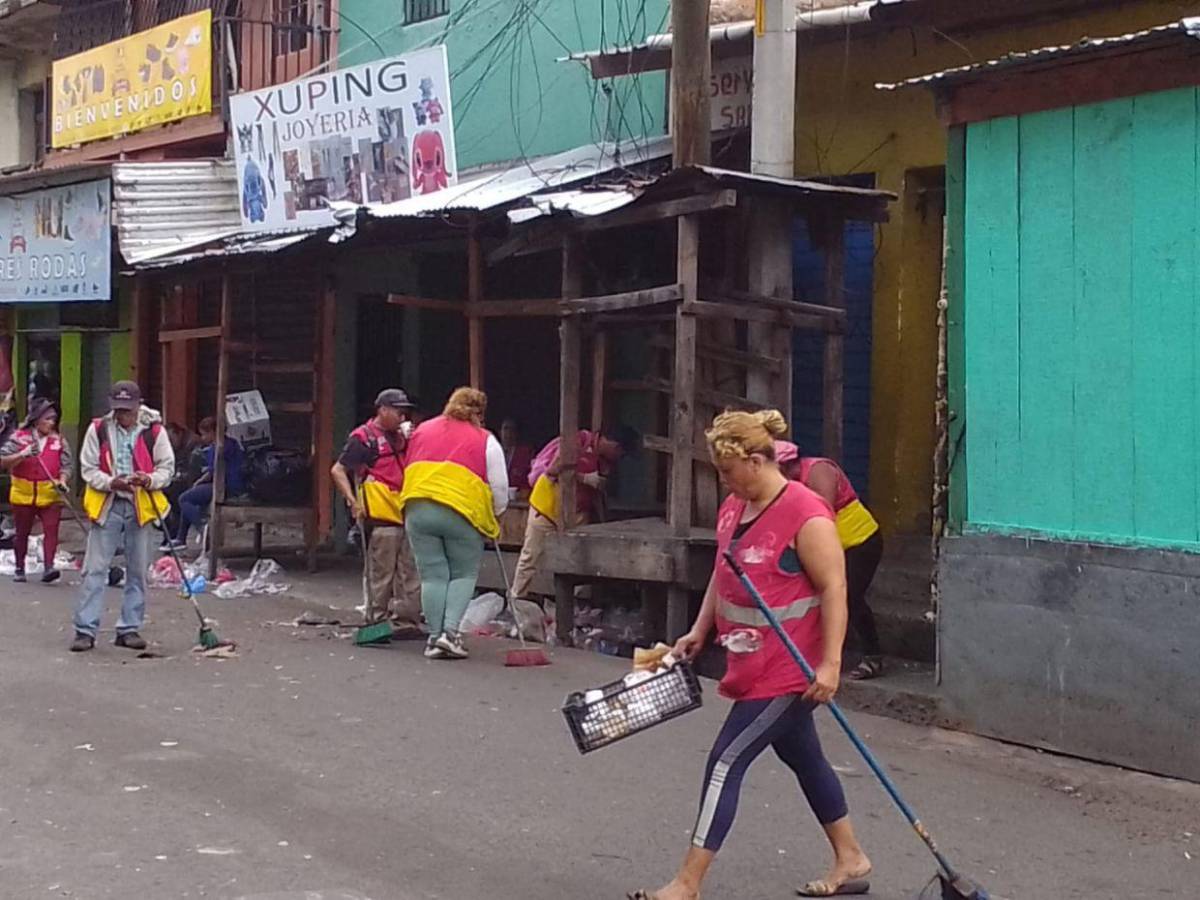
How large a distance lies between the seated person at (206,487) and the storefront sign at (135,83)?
13.3 feet

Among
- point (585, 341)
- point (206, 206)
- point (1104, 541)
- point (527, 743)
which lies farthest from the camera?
point (206, 206)

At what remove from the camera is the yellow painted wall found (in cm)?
1104

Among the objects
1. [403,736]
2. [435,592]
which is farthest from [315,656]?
[403,736]

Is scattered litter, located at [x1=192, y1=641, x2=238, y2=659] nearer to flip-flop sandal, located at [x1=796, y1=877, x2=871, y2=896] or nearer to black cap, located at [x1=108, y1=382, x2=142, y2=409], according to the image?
black cap, located at [x1=108, y1=382, x2=142, y2=409]

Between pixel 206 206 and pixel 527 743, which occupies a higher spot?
pixel 206 206

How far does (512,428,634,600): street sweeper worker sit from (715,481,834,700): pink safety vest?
5.53 m

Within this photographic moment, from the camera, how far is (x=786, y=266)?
33.3 ft

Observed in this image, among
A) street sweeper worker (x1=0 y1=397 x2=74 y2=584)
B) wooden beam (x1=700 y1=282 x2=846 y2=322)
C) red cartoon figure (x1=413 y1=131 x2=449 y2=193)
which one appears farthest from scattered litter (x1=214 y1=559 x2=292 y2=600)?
wooden beam (x1=700 y1=282 x2=846 y2=322)

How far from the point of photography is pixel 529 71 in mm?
14258

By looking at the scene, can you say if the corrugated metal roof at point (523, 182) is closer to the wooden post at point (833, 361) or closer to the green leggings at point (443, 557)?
the wooden post at point (833, 361)

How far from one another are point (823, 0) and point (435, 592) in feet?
16.7

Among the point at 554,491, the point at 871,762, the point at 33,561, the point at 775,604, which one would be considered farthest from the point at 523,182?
the point at 871,762

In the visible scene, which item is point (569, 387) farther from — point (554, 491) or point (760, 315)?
point (760, 315)

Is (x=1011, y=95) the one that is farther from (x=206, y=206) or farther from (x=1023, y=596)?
(x=206, y=206)
